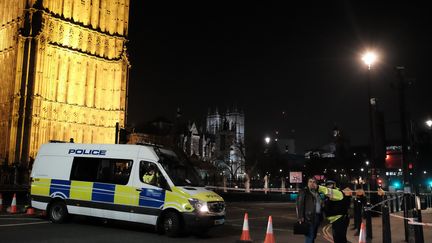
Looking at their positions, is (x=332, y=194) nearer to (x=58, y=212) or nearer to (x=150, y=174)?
(x=150, y=174)

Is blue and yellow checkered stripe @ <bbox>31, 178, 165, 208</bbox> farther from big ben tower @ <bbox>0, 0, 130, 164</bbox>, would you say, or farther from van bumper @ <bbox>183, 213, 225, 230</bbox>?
big ben tower @ <bbox>0, 0, 130, 164</bbox>

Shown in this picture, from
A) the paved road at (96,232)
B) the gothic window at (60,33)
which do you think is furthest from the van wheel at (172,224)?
the gothic window at (60,33)

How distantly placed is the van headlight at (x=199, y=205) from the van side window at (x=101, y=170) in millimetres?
2342

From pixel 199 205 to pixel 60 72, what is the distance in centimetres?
4428

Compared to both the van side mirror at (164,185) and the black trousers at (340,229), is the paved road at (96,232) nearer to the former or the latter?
the van side mirror at (164,185)

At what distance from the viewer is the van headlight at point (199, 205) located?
1159 centimetres

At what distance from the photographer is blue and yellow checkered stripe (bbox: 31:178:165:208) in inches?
480

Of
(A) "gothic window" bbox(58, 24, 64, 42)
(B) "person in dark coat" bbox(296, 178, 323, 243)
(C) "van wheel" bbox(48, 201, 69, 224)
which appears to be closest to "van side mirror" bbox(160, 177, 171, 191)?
(C) "van wheel" bbox(48, 201, 69, 224)

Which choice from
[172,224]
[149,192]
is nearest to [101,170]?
[149,192]

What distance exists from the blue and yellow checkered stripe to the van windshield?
0.63 meters

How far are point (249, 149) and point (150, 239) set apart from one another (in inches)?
2229

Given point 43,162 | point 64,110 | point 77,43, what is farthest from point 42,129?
point 43,162

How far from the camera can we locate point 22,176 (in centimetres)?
4291

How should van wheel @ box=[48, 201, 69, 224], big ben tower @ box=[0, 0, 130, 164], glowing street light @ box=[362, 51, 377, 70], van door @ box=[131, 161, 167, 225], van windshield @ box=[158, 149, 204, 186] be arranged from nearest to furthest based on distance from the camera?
1. van door @ box=[131, 161, 167, 225]
2. van windshield @ box=[158, 149, 204, 186]
3. van wheel @ box=[48, 201, 69, 224]
4. glowing street light @ box=[362, 51, 377, 70]
5. big ben tower @ box=[0, 0, 130, 164]
